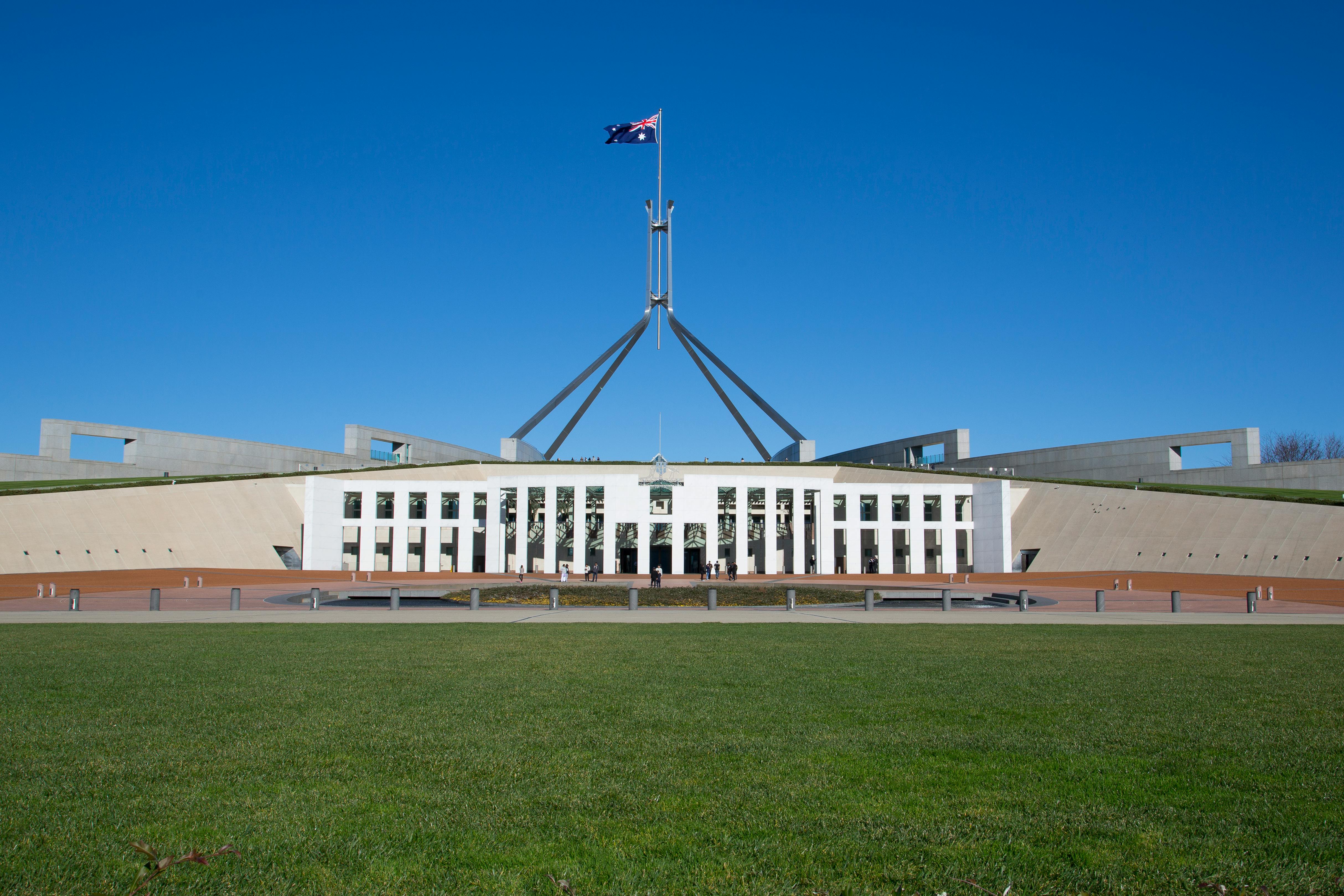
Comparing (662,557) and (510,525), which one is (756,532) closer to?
(662,557)

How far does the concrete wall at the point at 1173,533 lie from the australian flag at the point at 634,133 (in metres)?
28.3

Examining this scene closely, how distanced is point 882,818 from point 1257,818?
1858mm

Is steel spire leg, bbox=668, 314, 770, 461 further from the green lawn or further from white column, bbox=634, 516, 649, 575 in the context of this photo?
the green lawn

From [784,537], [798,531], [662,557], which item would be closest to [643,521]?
[662,557]

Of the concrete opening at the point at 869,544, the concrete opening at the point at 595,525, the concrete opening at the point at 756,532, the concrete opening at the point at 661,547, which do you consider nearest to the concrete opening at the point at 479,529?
the concrete opening at the point at 595,525

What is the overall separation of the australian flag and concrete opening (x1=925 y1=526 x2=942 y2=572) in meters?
26.0

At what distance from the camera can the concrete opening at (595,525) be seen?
146 feet

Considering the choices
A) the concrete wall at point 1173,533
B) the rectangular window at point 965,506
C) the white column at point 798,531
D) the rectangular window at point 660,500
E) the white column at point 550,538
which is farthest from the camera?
the rectangular window at point 965,506

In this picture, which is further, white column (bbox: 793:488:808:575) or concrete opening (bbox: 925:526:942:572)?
concrete opening (bbox: 925:526:942:572)

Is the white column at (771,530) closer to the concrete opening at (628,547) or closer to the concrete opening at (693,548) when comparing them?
the concrete opening at (693,548)

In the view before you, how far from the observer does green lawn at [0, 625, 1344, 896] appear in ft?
12.6

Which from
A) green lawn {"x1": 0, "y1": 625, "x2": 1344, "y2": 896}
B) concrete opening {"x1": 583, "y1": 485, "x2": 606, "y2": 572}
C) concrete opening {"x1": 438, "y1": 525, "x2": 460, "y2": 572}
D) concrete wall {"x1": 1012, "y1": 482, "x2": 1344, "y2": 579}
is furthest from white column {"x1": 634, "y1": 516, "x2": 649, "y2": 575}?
green lawn {"x1": 0, "y1": 625, "x2": 1344, "y2": 896}

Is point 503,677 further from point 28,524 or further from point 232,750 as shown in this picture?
point 28,524

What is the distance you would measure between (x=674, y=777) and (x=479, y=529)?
4222 cm
